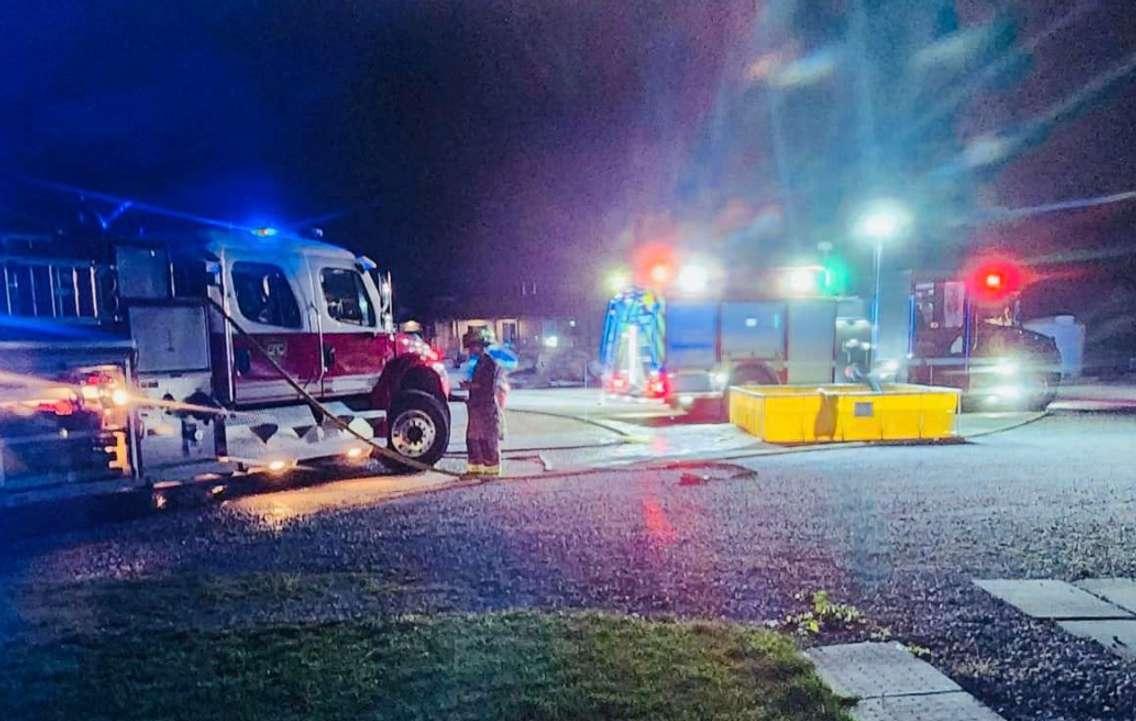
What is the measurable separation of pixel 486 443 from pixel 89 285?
13.9 ft

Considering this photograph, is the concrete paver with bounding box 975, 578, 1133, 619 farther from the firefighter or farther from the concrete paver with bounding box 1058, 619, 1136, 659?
the firefighter

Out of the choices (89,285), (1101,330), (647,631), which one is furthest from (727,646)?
(1101,330)

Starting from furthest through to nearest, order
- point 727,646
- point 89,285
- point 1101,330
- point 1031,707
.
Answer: point 1101,330
point 89,285
point 727,646
point 1031,707

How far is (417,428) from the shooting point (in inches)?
374

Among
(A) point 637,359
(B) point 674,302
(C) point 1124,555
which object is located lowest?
(C) point 1124,555

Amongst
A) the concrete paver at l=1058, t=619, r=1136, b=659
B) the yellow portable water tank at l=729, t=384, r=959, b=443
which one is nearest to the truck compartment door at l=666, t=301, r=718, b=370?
the yellow portable water tank at l=729, t=384, r=959, b=443

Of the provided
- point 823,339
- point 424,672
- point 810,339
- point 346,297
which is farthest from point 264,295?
point 823,339

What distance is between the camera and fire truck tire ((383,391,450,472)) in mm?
9352

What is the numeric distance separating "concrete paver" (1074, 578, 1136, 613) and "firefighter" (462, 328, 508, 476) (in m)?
5.71

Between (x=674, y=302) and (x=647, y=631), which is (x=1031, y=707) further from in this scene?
(x=674, y=302)

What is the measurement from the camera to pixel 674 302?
13430mm

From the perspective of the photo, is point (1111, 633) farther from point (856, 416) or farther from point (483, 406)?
point (856, 416)

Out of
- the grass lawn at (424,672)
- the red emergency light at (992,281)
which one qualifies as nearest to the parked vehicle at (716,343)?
the red emergency light at (992,281)

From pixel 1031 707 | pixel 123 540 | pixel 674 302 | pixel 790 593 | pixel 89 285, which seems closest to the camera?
pixel 1031 707
